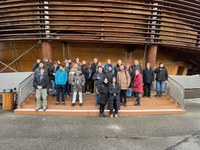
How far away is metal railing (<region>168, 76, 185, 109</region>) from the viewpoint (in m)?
9.84

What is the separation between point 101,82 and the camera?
831 centimetres

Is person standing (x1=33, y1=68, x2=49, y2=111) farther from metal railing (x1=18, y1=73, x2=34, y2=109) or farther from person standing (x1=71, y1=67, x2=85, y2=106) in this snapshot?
person standing (x1=71, y1=67, x2=85, y2=106)

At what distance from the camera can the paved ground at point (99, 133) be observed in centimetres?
556

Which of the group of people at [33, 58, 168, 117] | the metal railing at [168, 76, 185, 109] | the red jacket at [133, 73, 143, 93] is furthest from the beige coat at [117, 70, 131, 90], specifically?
the metal railing at [168, 76, 185, 109]

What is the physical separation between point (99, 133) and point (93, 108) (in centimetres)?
258

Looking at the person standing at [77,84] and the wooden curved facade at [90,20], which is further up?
the wooden curved facade at [90,20]

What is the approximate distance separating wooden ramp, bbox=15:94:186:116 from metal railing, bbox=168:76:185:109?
238 millimetres

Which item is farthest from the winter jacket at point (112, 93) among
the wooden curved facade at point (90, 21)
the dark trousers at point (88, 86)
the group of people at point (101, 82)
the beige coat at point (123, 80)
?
the wooden curved facade at point (90, 21)

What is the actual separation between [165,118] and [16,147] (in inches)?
220

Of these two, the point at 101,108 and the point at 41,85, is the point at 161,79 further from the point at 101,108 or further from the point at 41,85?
the point at 41,85

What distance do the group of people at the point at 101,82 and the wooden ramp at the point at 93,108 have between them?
0.83 feet

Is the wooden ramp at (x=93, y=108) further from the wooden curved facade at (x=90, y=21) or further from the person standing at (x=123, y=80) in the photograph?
the wooden curved facade at (x=90, y=21)

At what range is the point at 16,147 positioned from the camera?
535 cm

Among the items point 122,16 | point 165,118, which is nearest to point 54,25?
point 122,16
